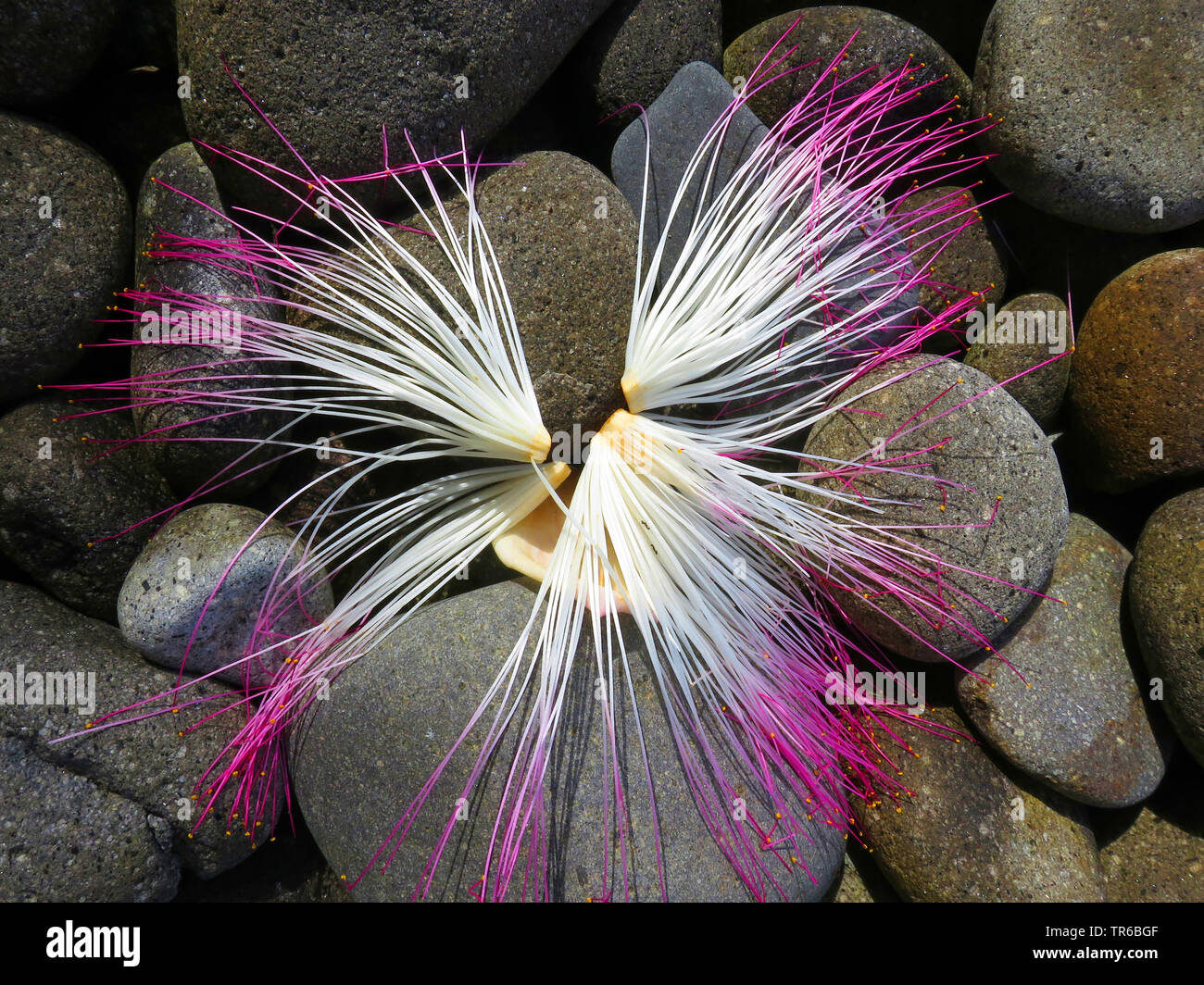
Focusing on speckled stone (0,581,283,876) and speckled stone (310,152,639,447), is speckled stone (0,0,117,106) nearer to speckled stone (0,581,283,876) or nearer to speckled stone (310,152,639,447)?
speckled stone (310,152,639,447)

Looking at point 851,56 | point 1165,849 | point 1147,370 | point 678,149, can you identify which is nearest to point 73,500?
point 678,149

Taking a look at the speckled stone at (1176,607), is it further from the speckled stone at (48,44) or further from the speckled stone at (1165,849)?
the speckled stone at (48,44)

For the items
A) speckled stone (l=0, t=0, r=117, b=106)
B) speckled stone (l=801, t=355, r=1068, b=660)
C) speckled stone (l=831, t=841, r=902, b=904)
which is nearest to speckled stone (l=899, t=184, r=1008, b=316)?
speckled stone (l=801, t=355, r=1068, b=660)

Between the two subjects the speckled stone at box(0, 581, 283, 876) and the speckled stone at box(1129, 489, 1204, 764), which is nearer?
the speckled stone at box(0, 581, 283, 876)

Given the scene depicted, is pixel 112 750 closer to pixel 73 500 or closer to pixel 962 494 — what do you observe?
pixel 73 500

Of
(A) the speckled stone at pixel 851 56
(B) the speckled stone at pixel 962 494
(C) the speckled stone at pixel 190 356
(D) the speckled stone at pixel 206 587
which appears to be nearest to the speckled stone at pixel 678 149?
(A) the speckled stone at pixel 851 56
